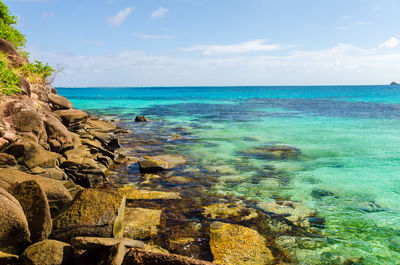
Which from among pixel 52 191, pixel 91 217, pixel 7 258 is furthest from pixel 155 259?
pixel 52 191

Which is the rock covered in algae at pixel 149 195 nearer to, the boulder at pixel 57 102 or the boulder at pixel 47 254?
the boulder at pixel 47 254

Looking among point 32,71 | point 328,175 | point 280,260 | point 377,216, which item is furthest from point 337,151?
point 32,71

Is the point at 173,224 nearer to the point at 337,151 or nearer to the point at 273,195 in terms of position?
the point at 273,195

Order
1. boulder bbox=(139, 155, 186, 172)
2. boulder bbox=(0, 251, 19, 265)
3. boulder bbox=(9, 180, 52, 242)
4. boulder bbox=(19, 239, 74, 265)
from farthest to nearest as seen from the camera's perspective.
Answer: boulder bbox=(139, 155, 186, 172), boulder bbox=(9, 180, 52, 242), boulder bbox=(19, 239, 74, 265), boulder bbox=(0, 251, 19, 265)

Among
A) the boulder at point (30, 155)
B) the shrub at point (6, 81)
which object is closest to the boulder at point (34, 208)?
the boulder at point (30, 155)

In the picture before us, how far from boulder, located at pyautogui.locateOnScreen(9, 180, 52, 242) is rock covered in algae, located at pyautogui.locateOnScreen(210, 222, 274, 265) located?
3.19m

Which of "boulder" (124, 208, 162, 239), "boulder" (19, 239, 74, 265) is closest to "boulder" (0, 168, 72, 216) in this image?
"boulder" (19, 239, 74, 265)

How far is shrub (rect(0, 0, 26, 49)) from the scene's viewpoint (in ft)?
45.1

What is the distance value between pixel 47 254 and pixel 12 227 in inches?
28.7

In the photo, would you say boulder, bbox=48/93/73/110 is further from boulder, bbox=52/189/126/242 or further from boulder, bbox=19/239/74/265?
boulder, bbox=19/239/74/265

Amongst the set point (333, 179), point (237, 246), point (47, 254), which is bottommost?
point (333, 179)

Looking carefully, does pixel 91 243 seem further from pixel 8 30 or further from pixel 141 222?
pixel 8 30

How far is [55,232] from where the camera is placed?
536cm

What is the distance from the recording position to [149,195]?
8656 millimetres
